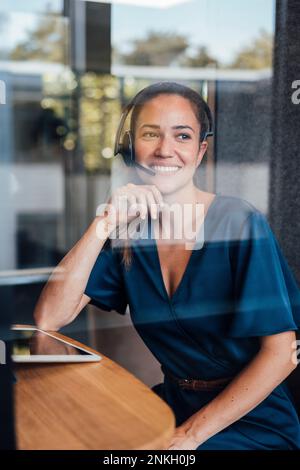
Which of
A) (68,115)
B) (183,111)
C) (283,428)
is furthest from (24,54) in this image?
(283,428)

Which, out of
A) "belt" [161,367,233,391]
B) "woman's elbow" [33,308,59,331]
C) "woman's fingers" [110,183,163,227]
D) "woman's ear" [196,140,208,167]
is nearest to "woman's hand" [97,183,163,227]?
"woman's fingers" [110,183,163,227]

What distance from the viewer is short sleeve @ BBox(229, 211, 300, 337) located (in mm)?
1209

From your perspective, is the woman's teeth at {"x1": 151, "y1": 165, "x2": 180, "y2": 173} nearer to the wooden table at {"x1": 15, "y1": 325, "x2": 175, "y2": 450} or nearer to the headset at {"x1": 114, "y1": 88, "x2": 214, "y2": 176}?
the headset at {"x1": 114, "y1": 88, "x2": 214, "y2": 176}

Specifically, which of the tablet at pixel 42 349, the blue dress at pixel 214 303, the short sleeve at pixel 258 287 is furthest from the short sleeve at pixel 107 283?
the short sleeve at pixel 258 287

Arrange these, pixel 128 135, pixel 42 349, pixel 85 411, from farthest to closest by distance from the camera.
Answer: pixel 128 135 < pixel 42 349 < pixel 85 411

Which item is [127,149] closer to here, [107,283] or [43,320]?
[107,283]

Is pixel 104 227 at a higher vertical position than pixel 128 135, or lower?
lower

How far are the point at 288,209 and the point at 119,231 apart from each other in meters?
0.41

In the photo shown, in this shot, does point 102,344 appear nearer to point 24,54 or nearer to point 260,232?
point 260,232

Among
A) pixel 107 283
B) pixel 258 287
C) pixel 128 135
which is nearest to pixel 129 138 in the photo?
pixel 128 135

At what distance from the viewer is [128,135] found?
119cm

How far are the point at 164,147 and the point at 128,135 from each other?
0.27 feet

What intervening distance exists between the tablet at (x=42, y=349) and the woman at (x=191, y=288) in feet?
0.19

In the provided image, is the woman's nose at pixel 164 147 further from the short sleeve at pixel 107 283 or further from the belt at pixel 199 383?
the belt at pixel 199 383
